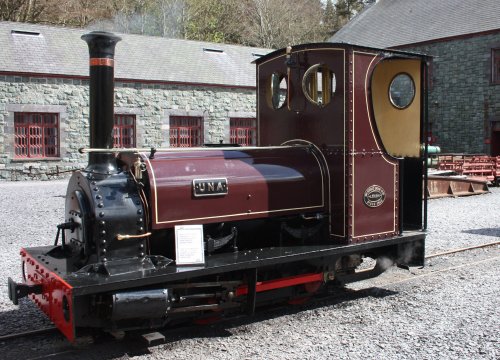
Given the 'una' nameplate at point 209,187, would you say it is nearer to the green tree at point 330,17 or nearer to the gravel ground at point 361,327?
the gravel ground at point 361,327

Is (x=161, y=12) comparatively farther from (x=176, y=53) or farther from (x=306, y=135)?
(x=306, y=135)

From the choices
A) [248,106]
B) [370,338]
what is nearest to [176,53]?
[248,106]

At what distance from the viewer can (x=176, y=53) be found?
23.1 m

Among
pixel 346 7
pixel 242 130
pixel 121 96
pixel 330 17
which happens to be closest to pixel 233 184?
pixel 121 96

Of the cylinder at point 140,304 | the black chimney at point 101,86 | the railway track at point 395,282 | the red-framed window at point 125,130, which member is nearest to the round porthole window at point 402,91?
the railway track at point 395,282

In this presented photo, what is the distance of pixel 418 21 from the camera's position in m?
28.9

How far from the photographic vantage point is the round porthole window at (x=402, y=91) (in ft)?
19.7

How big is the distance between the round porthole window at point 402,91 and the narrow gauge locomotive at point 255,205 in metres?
0.01

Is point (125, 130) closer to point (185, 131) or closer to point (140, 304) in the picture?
point (185, 131)

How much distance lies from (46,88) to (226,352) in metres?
16.8

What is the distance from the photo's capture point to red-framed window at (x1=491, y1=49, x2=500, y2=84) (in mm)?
24047

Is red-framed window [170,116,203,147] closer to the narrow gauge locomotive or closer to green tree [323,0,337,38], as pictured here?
the narrow gauge locomotive

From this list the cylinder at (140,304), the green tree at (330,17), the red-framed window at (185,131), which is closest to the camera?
the cylinder at (140,304)

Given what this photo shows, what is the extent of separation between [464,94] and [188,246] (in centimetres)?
2346
